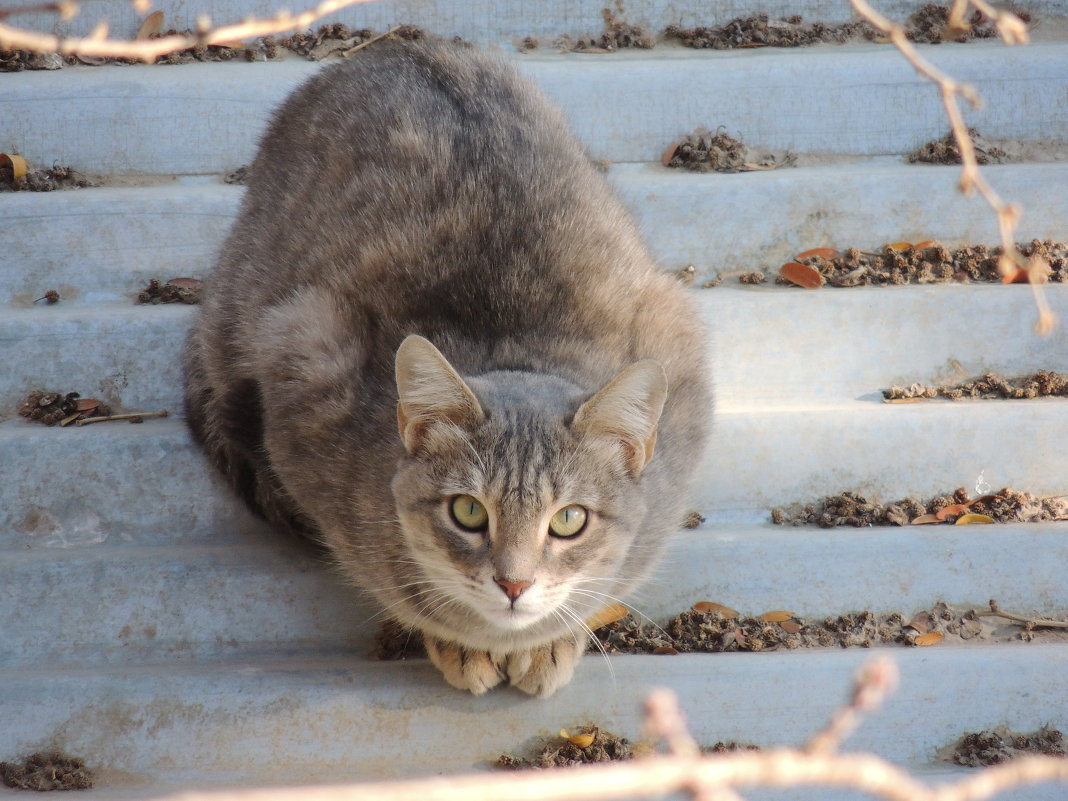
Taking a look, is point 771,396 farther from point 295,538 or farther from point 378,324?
point 295,538

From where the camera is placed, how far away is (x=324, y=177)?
9.37 ft

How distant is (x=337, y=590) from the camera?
247cm

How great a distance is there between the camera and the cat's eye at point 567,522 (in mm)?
2072

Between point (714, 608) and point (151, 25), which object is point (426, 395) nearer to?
point (714, 608)

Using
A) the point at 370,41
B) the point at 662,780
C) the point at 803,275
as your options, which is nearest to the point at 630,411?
the point at 803,275

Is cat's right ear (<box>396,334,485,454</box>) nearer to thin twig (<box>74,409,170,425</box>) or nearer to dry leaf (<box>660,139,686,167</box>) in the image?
thin twig (<box>74,409,170,425</box>)

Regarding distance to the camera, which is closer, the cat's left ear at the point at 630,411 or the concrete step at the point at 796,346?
the cat's left ear at the point at 630,411

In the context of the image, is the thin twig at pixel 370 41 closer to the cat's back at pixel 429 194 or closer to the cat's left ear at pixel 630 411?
the cat's back at pixel 429 194

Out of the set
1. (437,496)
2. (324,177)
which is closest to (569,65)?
(324,177)

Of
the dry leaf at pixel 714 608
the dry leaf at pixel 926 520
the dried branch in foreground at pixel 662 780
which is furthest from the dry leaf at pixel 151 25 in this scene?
the dried branch in foreground at pixel 662 780

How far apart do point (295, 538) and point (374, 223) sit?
2.65ft

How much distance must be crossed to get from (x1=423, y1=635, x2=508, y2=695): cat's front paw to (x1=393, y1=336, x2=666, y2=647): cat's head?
0.03m

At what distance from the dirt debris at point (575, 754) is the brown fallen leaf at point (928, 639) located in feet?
2.24

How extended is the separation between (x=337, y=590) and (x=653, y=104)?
1.95m
